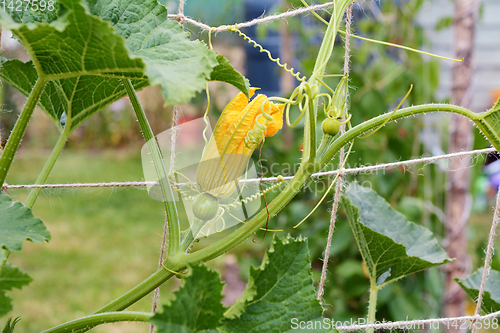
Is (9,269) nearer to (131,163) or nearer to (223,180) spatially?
(223,180)

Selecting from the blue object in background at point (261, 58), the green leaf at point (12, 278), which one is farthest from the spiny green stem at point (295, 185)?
the blue object in background at point (261, 58)

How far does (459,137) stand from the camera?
3.96 ft

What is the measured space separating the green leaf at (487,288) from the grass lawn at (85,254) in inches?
37.3

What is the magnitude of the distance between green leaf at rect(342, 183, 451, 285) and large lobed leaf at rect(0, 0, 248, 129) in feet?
0.94

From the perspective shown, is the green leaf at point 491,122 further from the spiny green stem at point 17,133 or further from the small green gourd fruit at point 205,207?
the spiny green stem at point 17,133

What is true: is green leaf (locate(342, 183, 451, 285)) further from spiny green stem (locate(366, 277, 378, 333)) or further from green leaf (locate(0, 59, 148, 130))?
green leaf (locate(0, 59, 148, 130))

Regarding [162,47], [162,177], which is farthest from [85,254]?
[162,47]

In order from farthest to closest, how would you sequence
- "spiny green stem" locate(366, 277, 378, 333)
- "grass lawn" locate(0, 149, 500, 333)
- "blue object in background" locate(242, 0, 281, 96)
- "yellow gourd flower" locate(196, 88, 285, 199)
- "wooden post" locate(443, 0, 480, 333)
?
"blue object in background" locate(242, 0, 281, 96)
"grass lawn" locate(0, 149, 500, 333)
"wooden post" locate(443, 0, 480, 333)
"spiny green stem" locate(366, 277, 378, 333)
"yellow gourd flower" locate(196, 88, 285, 199)

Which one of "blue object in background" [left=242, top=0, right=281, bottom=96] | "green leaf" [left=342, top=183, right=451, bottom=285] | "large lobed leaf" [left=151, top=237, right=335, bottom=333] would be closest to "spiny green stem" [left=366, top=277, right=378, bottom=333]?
"green leaf" [left=342, top=183, right=451, bottom=285]

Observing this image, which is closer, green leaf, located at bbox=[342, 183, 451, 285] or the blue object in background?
green leaf, located at bbox=[342, 183, 451, 285]

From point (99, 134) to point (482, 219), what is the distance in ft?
11.8

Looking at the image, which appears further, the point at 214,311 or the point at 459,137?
the point at 459,137

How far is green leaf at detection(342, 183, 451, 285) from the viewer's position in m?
0.59

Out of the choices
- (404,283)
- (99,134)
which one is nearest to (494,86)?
(404,283)
